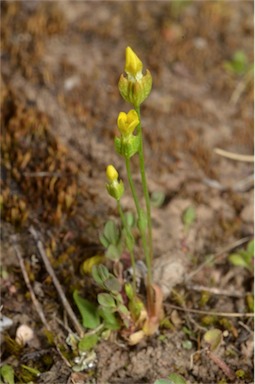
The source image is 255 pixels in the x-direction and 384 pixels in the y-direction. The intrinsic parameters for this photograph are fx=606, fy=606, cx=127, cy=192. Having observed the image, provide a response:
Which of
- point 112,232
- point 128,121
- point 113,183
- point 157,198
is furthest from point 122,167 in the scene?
point 128,121

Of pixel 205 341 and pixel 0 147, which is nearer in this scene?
pixel 205 341

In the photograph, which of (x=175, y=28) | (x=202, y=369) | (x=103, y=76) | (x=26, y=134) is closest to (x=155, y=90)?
(x=103, y=76)

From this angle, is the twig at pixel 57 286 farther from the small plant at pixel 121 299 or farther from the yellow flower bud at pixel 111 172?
the yellow flower bud at pixel 111 172

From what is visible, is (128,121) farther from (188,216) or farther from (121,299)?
(188,216)

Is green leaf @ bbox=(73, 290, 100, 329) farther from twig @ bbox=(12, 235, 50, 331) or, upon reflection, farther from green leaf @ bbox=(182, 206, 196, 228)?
green leaf @ bbox=(182, 206, 196, 228)

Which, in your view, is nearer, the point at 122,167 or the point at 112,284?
the point at 112,284

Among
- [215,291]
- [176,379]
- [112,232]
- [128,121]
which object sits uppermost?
[128,121]

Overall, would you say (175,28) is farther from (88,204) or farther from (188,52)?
(88,204)
